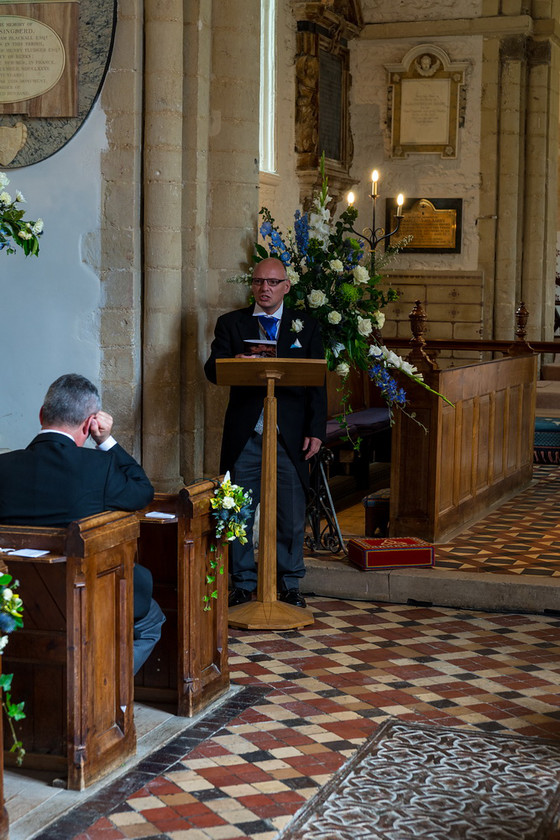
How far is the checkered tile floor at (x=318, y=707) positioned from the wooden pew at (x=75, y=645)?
0.60 ft

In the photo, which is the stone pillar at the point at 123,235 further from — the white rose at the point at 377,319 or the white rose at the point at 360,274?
the white rose at the point at 377,319

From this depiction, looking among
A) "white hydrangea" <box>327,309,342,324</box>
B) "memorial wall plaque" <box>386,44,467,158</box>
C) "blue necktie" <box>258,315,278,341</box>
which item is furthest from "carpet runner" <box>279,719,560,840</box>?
"memorial wall plaque" <box>386,44,467,158</box>

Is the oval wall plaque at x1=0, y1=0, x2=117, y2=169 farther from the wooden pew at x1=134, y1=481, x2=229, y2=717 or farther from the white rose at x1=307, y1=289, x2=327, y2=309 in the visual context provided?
the wooden pew at x1=134, y1=481, x2=229, y2=717

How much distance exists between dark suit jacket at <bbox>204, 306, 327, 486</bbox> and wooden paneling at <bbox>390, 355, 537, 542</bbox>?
4.08 ft

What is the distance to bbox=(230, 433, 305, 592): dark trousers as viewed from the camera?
5758mm

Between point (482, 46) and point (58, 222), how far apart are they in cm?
959

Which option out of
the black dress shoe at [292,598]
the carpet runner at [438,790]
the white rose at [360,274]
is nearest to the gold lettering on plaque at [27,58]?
the white rose at [360,274]

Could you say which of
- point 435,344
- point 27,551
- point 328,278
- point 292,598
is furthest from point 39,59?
point 435,344

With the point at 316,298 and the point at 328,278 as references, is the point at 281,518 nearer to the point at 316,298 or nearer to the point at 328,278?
the point at 316,298

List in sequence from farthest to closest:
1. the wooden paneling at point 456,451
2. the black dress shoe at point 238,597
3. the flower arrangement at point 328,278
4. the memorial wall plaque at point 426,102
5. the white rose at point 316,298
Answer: the memorial wall plaque at point 426,102 < the wooden paneling at point 456,451 < the flower arrangement at point 328,278 < the white rose at point 316,298 < the black dress shoe at point 238,597

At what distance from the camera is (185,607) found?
4.28 metres

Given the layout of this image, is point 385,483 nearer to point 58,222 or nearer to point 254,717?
point 58,222

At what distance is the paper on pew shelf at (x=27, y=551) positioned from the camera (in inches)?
138

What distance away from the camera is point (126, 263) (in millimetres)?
6199
